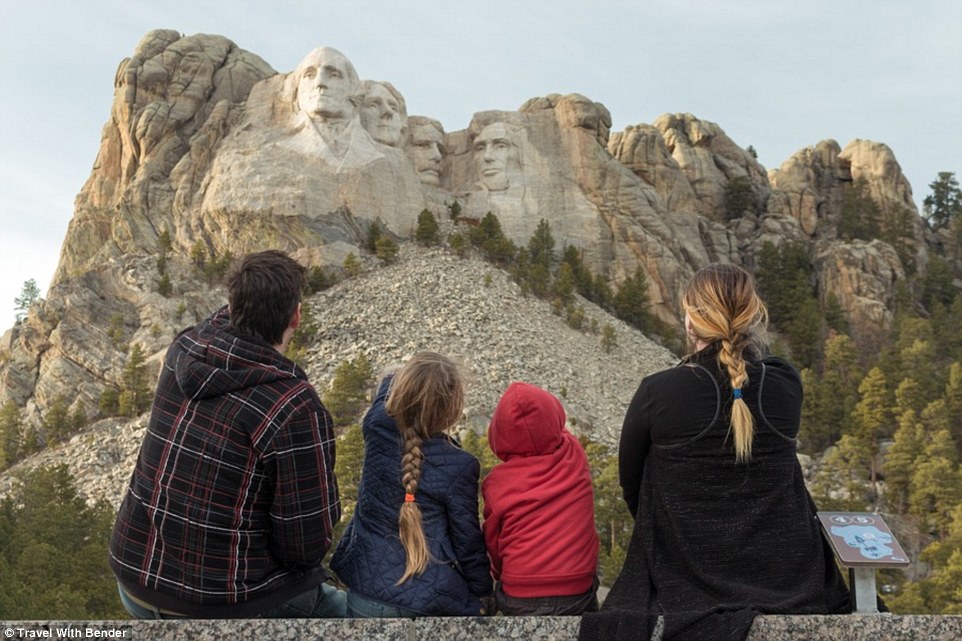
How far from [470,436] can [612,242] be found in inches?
1001

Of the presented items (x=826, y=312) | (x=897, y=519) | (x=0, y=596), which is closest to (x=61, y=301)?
(x=0, y=596)

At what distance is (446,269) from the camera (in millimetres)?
42375

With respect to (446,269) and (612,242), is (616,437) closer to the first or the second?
(446,269)

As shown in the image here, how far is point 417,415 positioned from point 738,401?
1536 millimetres

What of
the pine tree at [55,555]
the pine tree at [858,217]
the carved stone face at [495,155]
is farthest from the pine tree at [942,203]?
the pine tree at [55,555]

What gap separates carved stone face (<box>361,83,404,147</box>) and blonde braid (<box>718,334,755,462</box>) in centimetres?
4275

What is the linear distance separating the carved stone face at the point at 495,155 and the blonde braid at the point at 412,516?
44805 mm

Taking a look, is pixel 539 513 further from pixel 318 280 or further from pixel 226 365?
pixel 318 280

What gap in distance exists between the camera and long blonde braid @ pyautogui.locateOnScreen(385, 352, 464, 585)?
4.87 m

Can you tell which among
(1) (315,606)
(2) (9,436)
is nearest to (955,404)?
(2) (9,436)

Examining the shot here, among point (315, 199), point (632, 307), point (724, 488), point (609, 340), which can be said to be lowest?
point (724, 488)

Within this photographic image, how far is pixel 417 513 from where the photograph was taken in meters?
4.89

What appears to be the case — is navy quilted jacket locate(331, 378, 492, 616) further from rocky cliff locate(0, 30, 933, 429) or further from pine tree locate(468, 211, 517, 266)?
pine tree locate(468, 211, 517, 266)

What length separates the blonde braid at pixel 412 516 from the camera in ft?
15.9
